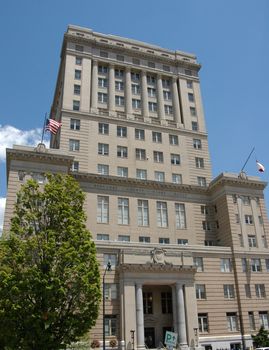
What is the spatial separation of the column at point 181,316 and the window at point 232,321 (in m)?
8.65

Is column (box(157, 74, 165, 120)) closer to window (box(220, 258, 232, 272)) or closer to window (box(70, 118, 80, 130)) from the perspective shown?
window (box(70, 118, 80, 130))

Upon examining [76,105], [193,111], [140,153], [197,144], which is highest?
[193,111]

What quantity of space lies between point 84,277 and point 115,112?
4101 centimetres

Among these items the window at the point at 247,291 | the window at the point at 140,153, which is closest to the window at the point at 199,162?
the window at the point at 140,153

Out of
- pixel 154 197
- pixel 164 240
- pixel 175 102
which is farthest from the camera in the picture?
pixel 175 102

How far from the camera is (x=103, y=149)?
62438 millimetres

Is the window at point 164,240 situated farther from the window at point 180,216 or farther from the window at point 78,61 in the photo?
the window at point 78,61

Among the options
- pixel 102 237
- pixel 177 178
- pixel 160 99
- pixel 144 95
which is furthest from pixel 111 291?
pixel 160 99

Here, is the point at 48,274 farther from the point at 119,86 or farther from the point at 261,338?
the point at 119,86

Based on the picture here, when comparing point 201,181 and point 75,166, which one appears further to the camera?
point 201,181

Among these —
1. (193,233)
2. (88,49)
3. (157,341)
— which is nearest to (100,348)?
(157,341)

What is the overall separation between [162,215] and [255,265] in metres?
15.8

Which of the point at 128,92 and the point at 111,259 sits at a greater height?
the point at 128,92

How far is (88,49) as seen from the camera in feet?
232
